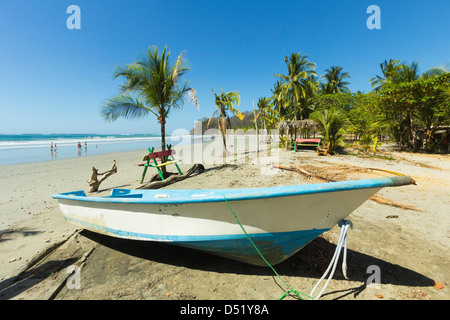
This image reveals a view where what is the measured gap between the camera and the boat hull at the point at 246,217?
207 cm

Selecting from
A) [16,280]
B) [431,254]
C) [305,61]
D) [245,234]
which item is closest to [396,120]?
[305,61]

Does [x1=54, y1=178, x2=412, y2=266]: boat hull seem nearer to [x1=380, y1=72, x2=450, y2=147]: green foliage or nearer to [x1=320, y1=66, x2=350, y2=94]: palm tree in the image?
[x1=380, y1=72, x2=450, y2=147]: green foliage

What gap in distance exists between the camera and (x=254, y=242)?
7.88ft

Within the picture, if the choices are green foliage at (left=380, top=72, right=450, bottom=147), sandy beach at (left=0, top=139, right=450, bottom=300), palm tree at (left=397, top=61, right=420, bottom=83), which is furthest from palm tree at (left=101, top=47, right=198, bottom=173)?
palm tree at (left=397, top=61, right=420, bottom=83)

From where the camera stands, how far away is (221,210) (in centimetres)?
229

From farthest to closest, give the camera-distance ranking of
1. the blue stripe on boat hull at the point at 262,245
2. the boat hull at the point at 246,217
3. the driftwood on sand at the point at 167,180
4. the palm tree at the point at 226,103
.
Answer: the palm tree at the point at 226,103 < the driftwood on sand at the point at 167,180 < the blue stripe on boat hull at the point at 262,245 < the boat hull at the point at 246,217

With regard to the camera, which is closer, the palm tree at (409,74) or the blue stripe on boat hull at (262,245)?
the blue stripe on boat hull at (262,245)

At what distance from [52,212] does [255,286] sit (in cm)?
597

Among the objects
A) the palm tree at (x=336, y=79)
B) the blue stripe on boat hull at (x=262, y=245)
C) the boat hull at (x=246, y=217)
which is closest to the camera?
the boat hull at (x=246, y=217)

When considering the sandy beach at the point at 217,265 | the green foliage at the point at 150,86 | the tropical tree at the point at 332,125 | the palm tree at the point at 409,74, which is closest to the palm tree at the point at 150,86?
the green foliage at the point at 150,86

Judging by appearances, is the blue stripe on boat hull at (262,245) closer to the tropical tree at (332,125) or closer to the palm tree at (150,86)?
the palm tree at (150,86)

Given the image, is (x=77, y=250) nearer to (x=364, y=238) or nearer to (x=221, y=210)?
(x=221, y=210)

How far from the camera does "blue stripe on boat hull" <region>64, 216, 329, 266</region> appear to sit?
2373 millimetres

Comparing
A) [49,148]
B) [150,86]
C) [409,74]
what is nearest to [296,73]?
[409,74]
